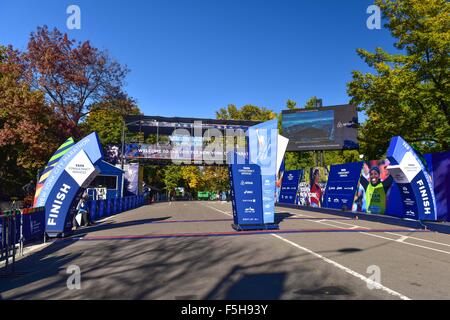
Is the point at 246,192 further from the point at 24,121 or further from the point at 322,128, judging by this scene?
the point at 322,128

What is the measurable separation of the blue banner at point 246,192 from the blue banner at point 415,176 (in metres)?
5.68

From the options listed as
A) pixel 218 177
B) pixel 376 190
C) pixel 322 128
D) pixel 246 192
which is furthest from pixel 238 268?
pixel 218 177

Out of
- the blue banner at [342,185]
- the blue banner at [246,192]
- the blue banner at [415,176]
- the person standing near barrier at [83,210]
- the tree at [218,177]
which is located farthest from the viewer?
the tree at [218,177]

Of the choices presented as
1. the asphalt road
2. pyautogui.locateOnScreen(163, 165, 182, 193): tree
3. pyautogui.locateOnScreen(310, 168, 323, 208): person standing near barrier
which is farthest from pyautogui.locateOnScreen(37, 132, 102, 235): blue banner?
pyautogui.locateOnScreen(163, 165, 182, 193): tree

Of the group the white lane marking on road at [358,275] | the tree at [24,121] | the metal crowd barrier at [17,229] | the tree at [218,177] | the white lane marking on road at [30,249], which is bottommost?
the white lane marking on road at [30,249]

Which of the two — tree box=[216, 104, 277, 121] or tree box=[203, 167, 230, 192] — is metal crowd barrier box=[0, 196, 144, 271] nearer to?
tree box=[203, 167, 230, 192]

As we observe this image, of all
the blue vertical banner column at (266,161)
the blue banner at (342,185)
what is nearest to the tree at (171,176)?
the blue banner at (342,185)

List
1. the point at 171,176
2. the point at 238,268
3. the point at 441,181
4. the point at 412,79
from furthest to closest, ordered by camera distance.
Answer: the point at 171,176, the point at 412,79, the point at 441,181, the point at 238,268

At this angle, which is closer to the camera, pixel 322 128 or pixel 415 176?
pixel 415 176

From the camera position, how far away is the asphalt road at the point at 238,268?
552cm

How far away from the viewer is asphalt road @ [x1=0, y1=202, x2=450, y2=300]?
552 centimetres

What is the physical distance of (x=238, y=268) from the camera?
23.5 feet

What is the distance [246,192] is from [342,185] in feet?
39.1

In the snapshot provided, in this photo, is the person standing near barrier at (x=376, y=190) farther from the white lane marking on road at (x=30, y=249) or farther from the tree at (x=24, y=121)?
the tree at (x=24, y=121)
